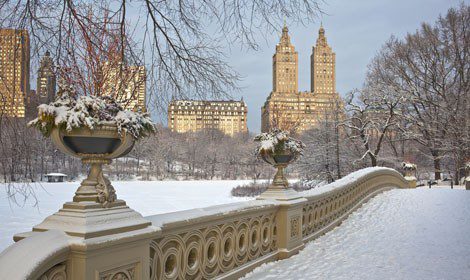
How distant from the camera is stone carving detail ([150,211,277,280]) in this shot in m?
4.04

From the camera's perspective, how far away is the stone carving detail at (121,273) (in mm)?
3055

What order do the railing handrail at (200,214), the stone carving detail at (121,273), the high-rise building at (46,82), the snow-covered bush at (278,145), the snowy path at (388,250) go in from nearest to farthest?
the stone carving detail at (121,273), the railing handrail at (200,214), the snowy path at (388,250), the high-rise building at (46,82), the snow-covered bush at (278,145)

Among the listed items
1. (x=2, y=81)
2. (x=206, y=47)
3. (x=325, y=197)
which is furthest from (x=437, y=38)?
(x=2, y=81)

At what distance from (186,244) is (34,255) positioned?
2133 mm

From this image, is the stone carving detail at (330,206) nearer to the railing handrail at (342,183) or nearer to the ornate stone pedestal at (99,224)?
the railing handrail at (342,183)

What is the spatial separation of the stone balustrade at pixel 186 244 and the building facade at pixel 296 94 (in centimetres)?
239

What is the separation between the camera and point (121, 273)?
322 cm

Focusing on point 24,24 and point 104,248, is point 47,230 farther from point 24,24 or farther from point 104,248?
point 24,24

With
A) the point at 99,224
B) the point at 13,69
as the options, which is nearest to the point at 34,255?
the point at 99,224

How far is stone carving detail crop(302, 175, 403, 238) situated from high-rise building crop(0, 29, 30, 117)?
5.35 m

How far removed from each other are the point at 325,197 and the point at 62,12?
6.64 metres

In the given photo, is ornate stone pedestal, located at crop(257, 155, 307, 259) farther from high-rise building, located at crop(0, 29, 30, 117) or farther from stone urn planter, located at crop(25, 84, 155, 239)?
high-rise building, located at crop(0, 29, 30, 117)

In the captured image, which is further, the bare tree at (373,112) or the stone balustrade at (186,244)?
the bare tree at (373,112)

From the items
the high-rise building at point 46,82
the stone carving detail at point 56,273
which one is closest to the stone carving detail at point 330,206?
the high-rise building at point 46,82
